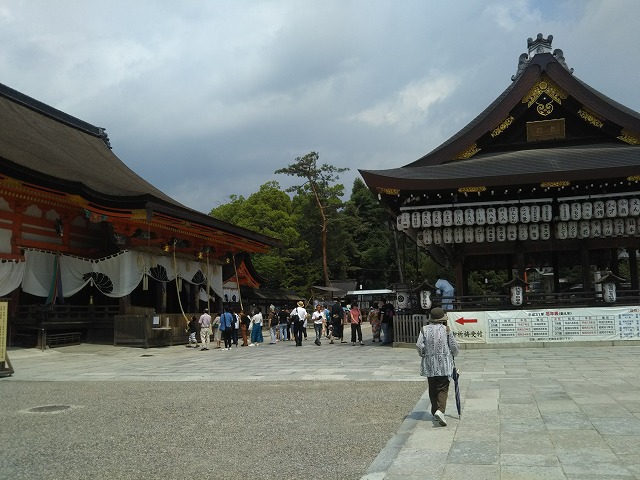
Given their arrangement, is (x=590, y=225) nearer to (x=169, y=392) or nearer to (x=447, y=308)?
(x=447, y=308)

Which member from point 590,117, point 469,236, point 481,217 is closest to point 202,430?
point 481,217

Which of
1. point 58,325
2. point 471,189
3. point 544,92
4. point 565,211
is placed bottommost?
point 58,325

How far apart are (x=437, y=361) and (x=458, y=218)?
11620 millimetres

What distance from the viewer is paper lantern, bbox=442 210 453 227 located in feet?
57.5

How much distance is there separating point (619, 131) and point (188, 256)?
16.7 metres

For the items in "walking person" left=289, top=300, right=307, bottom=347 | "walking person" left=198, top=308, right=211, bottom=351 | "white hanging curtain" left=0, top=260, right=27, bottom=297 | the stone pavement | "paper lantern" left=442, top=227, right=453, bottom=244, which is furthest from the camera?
"walking person" left=289, top=300, right=307, bottom=347

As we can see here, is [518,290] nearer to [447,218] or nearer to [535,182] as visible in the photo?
[447,218]

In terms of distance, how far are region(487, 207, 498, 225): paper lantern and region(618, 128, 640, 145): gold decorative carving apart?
5.59 meters

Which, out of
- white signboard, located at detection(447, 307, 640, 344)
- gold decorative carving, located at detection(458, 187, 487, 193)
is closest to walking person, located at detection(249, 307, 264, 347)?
white signboard, located at detection(447, 307, 640, 344)

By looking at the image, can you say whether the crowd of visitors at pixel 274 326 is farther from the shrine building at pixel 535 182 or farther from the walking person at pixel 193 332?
the shrine building at pixel 535 182

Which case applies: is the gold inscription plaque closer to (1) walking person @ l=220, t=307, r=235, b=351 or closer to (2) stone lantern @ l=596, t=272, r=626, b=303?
(2) stone lantern @ l=596, t=272, r=626, b=303

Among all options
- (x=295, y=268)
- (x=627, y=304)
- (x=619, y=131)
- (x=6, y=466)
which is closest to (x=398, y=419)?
(x=6, y=466)

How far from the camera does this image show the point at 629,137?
18.4 m

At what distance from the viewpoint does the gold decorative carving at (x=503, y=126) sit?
19.2 meters
